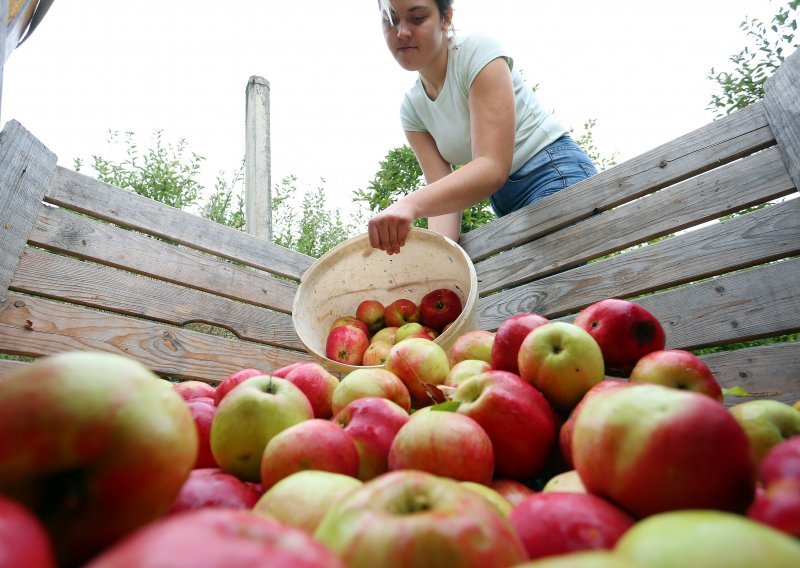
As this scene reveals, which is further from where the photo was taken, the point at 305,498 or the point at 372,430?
the point at 372,430

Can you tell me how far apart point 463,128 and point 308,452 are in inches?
93.8

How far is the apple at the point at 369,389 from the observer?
125cm

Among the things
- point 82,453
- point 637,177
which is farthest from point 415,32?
point 82,453

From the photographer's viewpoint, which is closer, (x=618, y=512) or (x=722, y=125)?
(x=618, y=512)

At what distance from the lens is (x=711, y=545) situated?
42 centimetres

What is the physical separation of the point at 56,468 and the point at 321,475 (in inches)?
13.9

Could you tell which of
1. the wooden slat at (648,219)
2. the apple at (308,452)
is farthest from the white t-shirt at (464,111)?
the apple at (308,452)

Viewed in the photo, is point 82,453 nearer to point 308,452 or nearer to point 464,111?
point 308,452

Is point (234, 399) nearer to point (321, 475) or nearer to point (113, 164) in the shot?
point (321, 475)

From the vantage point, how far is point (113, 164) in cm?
485

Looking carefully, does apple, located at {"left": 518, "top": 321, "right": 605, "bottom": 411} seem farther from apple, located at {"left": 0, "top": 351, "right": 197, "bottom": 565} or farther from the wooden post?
the wooden post

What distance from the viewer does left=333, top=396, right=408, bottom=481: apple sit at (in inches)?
39.8

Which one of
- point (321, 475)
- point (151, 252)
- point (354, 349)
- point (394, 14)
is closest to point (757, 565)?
point (321, 475)

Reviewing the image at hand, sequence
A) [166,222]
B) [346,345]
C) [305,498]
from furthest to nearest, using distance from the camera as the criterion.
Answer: [166,222]
[346,345]
[305,498]
